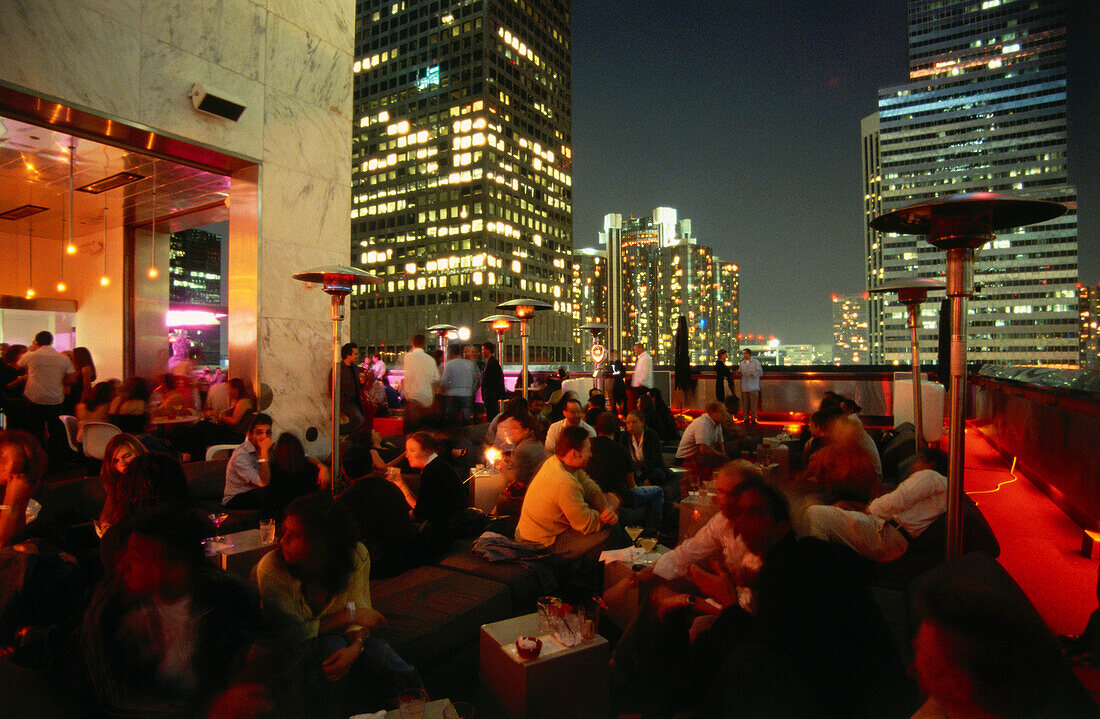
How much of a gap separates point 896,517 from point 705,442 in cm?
308

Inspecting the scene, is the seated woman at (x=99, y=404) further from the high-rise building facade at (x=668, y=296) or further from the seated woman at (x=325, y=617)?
the high-rise building facade at (x=668, y=296)

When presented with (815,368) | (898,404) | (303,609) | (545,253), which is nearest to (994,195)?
(303,609)

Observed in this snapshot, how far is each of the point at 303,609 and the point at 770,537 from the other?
220 centimetres

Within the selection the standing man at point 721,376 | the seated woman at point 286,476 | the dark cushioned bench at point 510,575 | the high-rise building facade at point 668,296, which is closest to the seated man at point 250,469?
Result: the seated woman at point 286,476

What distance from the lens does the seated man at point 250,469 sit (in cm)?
512

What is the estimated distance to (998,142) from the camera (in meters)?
99.6

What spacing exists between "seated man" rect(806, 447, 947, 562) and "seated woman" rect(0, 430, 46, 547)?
16.4 feet

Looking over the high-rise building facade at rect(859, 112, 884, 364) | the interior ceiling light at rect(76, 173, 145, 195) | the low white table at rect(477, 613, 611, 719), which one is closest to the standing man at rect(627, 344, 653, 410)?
the interior ceiling light at rect(76, 173, 145, 195)

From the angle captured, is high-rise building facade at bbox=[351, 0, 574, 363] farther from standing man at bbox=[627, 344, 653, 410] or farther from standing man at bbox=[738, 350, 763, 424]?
standing man at bbox=[738, 350, 763, 424]

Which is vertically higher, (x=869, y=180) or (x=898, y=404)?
(x=869, y=180)

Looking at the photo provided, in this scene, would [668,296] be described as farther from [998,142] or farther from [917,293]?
[917,293]

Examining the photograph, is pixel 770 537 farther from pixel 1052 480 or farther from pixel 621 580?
pixel 1052 480

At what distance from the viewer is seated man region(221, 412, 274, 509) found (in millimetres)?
5121

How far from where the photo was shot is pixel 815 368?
17.2 meters
